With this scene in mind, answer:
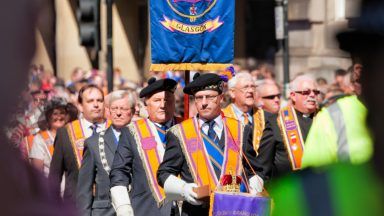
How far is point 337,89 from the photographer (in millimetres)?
14266

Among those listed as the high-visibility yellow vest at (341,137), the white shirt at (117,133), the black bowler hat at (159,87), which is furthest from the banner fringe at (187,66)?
the high-visibility yellow vest at (341,137)

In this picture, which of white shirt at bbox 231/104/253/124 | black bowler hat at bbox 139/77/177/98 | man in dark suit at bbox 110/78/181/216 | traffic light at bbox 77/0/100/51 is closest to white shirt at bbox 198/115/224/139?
man in dark suit at bbox 110/78/181/216

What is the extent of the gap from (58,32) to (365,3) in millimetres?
26990

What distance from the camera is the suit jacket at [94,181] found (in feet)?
28.0

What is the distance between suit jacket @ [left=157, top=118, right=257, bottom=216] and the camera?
6.96 metres

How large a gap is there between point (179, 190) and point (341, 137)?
4.13 metres

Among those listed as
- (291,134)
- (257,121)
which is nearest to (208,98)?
(291,134)

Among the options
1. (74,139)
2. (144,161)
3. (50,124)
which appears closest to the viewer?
(144,161)

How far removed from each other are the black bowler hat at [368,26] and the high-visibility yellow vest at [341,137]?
0.48 feet

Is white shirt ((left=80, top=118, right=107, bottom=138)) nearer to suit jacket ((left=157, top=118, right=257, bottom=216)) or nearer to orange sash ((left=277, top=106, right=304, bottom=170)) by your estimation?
orange sash ((left=277, top=106, right=304, bottom=170))

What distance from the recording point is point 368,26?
227cm

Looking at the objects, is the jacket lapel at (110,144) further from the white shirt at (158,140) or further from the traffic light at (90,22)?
A: the traffic light at (90,22)

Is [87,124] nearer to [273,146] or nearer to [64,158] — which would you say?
[64,158]

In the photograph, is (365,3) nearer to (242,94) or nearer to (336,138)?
(336,138)
